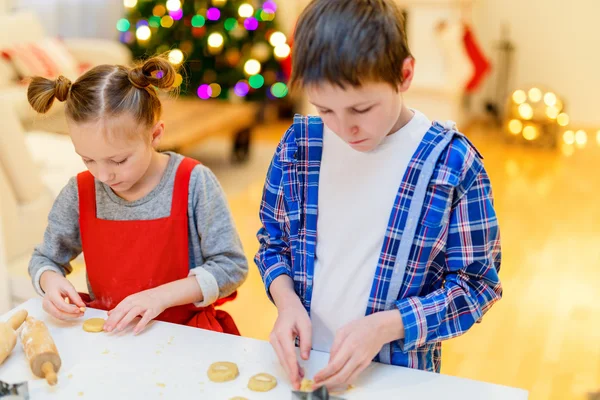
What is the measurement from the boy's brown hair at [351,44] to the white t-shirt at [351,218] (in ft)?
0.54

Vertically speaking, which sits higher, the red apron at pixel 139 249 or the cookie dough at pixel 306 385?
the red apron at pixel 139 249

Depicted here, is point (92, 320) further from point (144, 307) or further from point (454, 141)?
point (454, 141)

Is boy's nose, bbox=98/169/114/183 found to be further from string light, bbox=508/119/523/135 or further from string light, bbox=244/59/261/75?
string light, bbox=508/119/523/135

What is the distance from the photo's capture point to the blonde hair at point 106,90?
114 centimetres

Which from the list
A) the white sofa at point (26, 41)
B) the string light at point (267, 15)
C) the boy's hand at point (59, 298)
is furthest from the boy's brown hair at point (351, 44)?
the string light at point (267, 15)

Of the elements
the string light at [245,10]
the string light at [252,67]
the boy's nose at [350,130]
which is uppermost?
the string light at [245,10]

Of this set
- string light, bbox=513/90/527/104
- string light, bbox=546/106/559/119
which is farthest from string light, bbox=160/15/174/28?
string light, bbox=546/106/559/119

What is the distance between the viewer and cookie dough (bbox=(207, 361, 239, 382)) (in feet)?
3.04

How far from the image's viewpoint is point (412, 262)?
3.34 ft

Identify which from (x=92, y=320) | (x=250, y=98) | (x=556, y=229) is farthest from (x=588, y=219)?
(x=92, y=320)

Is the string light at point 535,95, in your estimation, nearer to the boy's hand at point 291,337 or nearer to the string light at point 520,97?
the string light at point 520,97

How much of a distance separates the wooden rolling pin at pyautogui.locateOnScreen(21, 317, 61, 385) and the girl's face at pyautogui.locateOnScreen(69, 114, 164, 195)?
0.30 meters

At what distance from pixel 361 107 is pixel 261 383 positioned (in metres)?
0.41

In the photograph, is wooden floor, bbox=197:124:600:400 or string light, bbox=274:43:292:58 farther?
string light, bbox=274:43:292:58
